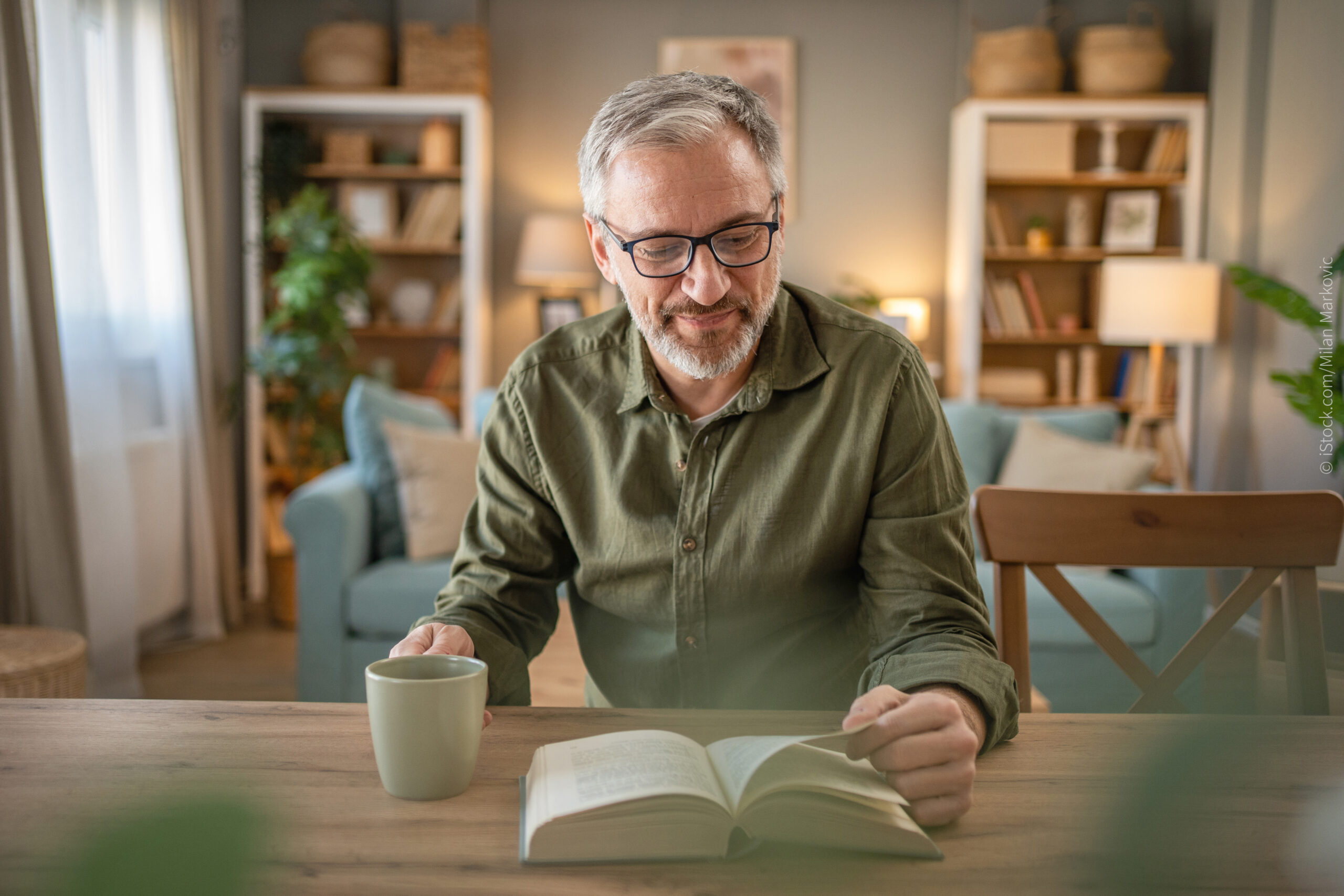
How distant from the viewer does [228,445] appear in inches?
158

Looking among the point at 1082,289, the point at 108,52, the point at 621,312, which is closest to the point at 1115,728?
the point at 621,312

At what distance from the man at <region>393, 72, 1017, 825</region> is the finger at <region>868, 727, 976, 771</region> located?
22cm

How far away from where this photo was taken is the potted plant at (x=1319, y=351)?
3.24 m

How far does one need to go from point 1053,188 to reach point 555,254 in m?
2.35

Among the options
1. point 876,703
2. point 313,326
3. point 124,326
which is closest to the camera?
point 876,703

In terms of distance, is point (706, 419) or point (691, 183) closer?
point (691, 183)

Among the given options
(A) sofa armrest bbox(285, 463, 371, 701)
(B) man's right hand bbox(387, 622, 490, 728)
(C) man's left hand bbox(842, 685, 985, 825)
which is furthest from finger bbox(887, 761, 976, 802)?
(A) sofa armrest bbox(285, 463, 371, 701)

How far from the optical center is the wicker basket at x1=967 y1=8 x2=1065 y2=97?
14.8 feet

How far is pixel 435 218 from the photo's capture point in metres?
4.60

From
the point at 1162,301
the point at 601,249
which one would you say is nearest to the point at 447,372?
the point at 1162,301

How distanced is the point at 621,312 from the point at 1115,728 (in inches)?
28.1

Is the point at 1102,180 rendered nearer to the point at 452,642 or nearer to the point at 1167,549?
the point at 1167,549

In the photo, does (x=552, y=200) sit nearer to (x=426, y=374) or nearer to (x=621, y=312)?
(x=426, y=374)

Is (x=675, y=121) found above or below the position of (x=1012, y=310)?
above
